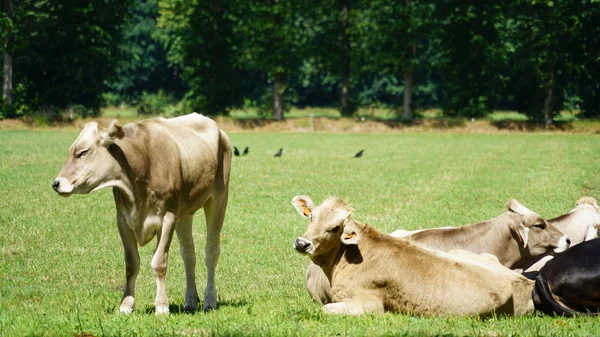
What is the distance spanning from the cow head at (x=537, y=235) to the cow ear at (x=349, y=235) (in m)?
2.89

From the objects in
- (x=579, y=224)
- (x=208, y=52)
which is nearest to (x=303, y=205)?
(x=579, y=224)

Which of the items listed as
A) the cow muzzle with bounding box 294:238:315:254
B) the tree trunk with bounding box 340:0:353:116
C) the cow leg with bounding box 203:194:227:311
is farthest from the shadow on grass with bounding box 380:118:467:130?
the cow muzzle with bounding box 294:238:315:254

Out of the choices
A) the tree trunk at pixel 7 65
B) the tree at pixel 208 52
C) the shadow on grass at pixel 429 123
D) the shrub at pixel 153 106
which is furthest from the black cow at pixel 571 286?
the shrub at pixel 153 106

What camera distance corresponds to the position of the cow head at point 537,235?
35.3 feet

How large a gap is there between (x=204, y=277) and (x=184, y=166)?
9.68 feet

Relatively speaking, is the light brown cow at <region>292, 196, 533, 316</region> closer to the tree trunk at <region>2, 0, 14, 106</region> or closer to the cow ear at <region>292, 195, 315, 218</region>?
the cow ear at <region>292, 195, 315, 218</region>

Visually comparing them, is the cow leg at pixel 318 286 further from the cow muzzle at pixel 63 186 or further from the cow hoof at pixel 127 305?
the cow muzzle at pixel 63 186

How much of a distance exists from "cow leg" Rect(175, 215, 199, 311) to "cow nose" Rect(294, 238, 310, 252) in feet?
5.40

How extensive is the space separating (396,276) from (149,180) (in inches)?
109

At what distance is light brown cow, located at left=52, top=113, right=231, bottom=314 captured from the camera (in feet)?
27.8

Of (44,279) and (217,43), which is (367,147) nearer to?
(217,43)

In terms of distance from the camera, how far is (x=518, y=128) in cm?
5350

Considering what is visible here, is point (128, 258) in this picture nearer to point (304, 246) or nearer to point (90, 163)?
point (90, 163)

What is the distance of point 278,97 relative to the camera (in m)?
59.2
